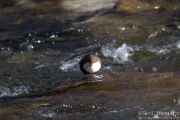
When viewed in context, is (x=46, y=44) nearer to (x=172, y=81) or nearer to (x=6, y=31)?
(x=6, y=31)

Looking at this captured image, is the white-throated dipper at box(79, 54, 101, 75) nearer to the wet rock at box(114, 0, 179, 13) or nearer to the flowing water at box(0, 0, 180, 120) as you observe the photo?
the flowing water at box(0, 0, 180, 120)

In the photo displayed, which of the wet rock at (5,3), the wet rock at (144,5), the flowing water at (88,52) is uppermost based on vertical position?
the wet rock at (5,3)

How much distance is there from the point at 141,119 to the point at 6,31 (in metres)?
5.77

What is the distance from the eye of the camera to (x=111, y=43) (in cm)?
880

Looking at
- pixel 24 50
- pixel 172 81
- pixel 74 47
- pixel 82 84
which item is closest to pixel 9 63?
pixel 24 50

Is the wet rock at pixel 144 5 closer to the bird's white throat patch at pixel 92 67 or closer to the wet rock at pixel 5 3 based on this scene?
the wet rock at pixel 5 3

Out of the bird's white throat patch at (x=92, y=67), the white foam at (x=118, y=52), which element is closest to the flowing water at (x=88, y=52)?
the white foam at (x=118, y=52)

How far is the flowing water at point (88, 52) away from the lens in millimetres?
5258

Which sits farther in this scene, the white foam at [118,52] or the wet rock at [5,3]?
the wet rock at [5,3]

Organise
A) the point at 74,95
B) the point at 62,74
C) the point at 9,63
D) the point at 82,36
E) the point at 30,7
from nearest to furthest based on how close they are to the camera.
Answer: the point at 74,95
the point at 62,74
the point at 9,63
the point at 82,36
the point at 30,7

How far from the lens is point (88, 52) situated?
28.7 ft

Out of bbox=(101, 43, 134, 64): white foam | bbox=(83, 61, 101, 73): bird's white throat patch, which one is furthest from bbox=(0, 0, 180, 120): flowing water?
bbox=(83, 61, 101, 73): bird's white throat patch

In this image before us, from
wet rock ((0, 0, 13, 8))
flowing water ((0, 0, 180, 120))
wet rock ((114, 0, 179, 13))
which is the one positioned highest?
wet rock ((0, 0, 13, 8))

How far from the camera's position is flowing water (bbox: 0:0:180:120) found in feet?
17.3
